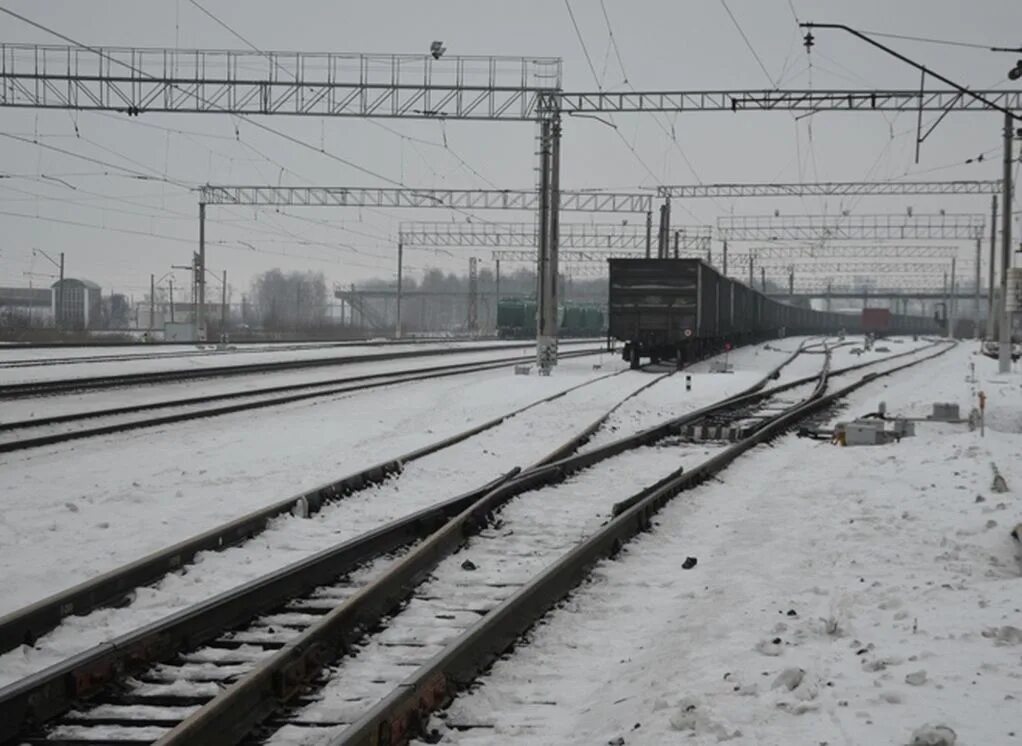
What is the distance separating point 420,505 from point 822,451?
6.67m

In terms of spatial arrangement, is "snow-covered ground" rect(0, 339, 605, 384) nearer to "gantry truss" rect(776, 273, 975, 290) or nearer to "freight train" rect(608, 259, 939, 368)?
"freight train" rect(608, 259, 939, 368)

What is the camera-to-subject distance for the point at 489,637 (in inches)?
227

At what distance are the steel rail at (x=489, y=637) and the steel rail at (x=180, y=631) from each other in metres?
1.01

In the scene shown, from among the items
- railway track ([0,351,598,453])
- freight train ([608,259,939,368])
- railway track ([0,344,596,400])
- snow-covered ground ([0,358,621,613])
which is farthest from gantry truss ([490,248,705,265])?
snow-covered ground ([0,358,621,613])

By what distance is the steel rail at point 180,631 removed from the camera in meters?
4.75

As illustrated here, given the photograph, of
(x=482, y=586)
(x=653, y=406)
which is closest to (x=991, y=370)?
(x=653, y=406)

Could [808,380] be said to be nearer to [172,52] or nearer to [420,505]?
[172,52]

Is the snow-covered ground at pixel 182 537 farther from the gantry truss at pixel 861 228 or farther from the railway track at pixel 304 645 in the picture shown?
the gantry truss at pixel 861 228

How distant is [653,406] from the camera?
21781 millimetres

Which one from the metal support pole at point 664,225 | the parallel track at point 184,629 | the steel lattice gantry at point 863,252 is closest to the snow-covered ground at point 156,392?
the parallel track at point 184,629

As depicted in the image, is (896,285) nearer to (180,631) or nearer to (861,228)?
(861,228)

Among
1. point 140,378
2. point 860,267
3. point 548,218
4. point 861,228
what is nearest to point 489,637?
point 140,378

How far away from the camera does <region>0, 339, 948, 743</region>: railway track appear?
472 centimetres

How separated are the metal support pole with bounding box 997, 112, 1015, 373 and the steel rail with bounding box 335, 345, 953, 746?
26.1 meters
